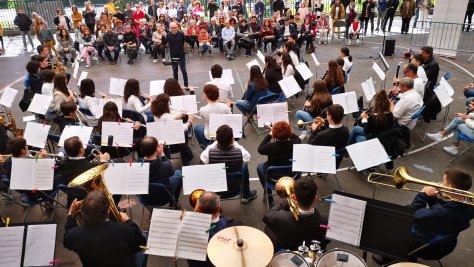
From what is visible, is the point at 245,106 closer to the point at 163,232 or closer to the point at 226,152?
the point at 226,152

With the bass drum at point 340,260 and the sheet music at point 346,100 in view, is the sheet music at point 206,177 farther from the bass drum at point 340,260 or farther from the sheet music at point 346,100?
the sheet music at point 346,100

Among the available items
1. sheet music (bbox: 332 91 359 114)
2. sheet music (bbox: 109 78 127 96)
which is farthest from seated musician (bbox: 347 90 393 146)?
sheet music (bbox: 109 78 127 96)

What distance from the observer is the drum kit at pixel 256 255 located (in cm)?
292

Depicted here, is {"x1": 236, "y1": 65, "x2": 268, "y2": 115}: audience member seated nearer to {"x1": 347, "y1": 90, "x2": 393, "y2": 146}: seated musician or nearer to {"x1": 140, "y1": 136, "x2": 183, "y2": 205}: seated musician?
{"x1": 347, "y1": 90, "x2": 393, "y2": 146}: seated musician

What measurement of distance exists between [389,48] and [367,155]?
979 cm

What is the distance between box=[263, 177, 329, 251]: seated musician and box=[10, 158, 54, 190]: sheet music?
2837 mm

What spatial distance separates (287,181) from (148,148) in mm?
1763

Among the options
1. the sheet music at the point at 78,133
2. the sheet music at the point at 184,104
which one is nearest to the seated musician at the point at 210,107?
the sheet music at the point at 184,104

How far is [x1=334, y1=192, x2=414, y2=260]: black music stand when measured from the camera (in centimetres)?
336

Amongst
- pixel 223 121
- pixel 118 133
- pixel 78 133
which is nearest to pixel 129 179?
pixel 118 133

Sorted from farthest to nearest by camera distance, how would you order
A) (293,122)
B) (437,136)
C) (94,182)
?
(293,122) < (437,136) < (94,182)

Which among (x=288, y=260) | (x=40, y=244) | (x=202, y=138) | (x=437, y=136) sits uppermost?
(x=288, y=260)

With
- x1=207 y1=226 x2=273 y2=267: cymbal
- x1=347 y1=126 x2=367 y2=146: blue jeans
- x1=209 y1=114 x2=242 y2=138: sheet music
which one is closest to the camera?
x1=207 y1=226 x2=273 y2=267: cymbal

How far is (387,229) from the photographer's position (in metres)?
3.44
